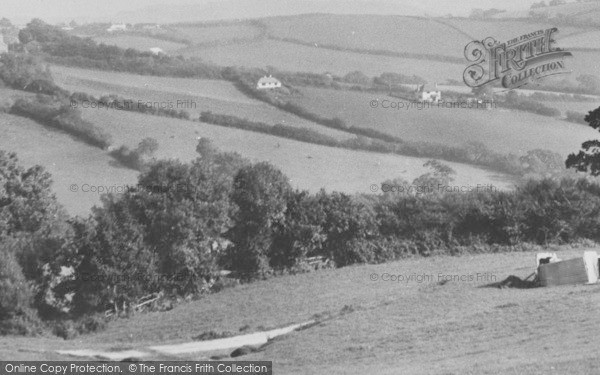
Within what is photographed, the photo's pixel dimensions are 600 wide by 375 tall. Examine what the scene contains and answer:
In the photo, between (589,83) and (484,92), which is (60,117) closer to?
(484,92)

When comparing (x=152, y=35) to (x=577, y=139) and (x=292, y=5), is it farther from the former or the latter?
(x=577, y=139)

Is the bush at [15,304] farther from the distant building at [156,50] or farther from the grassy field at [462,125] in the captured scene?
the distant building at [156,50]

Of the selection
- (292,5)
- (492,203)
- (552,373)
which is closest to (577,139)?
(492,203)

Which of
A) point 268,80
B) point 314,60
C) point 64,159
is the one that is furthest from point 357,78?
point 64,159

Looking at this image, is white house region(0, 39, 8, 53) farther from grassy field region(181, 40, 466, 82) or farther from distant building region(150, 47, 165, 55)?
grassy field region(181, 40, 466, 82)

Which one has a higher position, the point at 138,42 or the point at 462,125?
the point at 138,42

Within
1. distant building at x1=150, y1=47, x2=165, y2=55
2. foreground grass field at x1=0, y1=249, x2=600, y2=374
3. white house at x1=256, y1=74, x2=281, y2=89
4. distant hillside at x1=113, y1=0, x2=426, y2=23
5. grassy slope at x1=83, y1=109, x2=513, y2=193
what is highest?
distant hillside at x1=113, y1=0, x2=426, y2=23

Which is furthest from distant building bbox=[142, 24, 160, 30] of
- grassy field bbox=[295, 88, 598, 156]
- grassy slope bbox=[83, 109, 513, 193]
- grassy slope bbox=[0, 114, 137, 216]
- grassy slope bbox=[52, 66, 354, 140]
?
grassy slope bbox=[0, 114, 137, 216]
